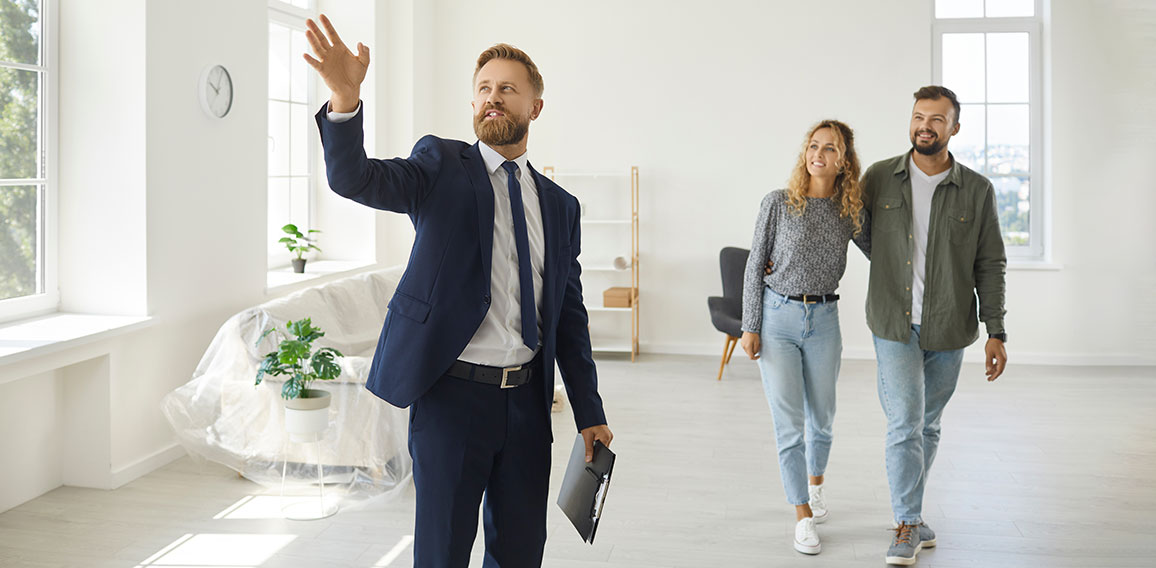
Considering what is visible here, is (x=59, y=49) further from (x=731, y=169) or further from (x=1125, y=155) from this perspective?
(x=1125, y=155)

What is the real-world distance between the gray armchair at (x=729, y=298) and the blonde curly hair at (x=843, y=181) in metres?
3.30

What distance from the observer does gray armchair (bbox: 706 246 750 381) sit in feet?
21.4

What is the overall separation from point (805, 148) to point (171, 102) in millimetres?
2833

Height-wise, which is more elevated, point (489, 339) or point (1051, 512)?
point (489, 339)

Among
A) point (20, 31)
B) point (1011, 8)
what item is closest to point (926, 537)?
point (20, 31)

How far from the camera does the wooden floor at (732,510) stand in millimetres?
3227

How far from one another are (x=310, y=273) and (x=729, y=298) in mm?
2902

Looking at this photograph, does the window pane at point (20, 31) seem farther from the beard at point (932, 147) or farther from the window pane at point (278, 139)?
the beard at point (932, 147)

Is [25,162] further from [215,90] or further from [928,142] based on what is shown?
[928,142]

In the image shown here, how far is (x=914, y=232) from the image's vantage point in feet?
10.2

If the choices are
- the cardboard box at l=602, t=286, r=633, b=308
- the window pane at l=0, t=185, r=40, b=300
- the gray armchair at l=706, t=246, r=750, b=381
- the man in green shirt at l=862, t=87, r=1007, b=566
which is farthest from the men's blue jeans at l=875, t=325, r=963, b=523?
the cardboard box at l=602, t=286, r=633, b=308

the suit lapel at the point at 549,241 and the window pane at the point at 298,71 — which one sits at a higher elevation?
the window pane at the point at 298,71

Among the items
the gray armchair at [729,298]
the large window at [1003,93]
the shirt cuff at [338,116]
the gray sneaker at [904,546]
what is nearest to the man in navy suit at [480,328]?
the shirt cuff at [338,116]

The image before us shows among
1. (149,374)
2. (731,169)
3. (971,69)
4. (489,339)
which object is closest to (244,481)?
(149,374)
